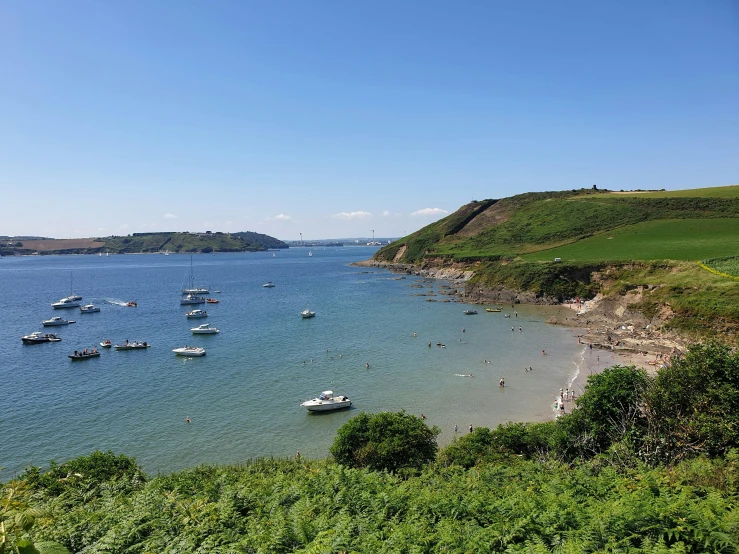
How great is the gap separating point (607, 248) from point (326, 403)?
293 feet

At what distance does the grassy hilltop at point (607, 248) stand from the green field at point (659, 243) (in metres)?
0.20

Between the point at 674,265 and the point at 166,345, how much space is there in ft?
270

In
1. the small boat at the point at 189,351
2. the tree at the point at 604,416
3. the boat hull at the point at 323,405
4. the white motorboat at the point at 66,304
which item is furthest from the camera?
the white motorboat at the point at 66,304

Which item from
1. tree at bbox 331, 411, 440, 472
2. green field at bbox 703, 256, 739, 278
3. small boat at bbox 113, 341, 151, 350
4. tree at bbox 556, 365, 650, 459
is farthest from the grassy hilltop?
small boat at bbox 113, 341, 151, 350

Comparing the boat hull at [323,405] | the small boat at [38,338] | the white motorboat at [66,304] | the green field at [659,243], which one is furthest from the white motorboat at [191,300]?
the green field at [659,243]

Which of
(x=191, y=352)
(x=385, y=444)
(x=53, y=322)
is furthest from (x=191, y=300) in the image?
(x=385, y=444)

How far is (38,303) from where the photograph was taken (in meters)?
107

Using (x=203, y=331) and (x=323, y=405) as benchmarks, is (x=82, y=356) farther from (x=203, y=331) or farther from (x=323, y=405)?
(x=323, y=405)

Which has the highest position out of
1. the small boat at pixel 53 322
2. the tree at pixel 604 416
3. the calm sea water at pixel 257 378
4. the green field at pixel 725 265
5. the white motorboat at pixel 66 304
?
the green field at pixel 725 265

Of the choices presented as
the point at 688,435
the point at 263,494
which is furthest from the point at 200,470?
the point at 688,435

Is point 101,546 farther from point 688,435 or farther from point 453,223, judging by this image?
point 453,223

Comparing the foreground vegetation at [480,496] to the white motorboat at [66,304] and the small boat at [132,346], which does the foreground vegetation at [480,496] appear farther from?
the white motorboat at [66,304]

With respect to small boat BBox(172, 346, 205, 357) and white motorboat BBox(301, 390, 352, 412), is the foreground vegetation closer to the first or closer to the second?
white motorboat BBox(301, 390, 352, 412)

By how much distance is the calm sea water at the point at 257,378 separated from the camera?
1314 inches
